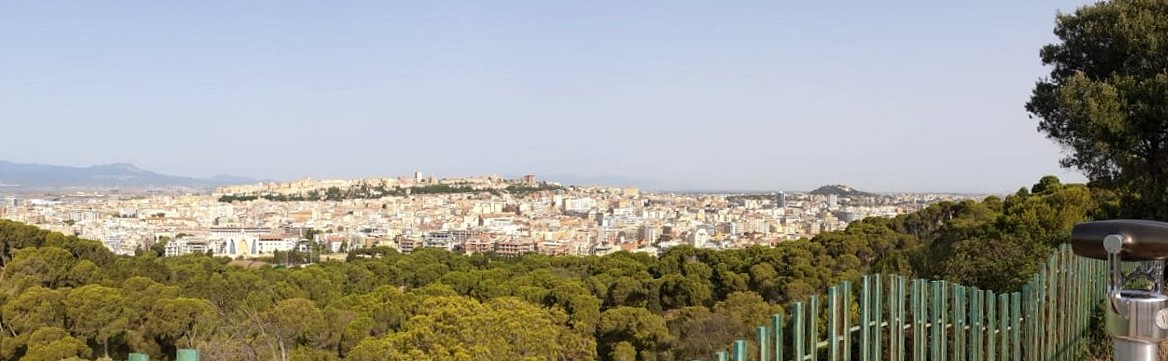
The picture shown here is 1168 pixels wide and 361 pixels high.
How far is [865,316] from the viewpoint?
229 cm

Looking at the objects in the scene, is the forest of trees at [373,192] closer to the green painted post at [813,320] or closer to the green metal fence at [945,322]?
the green metal fence at [945,322]

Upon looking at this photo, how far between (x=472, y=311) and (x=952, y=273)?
10.8 metres

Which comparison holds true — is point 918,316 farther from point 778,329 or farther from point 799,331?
point 778,329

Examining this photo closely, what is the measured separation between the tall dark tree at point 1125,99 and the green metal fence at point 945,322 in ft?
17.1

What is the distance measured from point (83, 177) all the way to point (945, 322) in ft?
463

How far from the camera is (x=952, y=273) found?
795cm

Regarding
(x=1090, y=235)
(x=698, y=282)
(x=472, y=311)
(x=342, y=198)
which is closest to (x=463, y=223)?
(x=342, y=198)

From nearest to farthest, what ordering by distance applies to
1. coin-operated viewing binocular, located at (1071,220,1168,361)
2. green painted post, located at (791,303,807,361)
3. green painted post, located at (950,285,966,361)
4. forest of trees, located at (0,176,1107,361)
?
coin-operated viewing binocular, located at (1071,220,1168,361), green painted post, located at (791,303,807,361), green painted post, located at (950,285,966,361), forest of trees, located at (0,176,1107,361)

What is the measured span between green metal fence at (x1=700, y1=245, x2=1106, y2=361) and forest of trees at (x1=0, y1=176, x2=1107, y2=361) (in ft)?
14.0

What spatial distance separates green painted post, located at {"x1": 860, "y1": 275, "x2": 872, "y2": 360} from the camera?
7.43 feet

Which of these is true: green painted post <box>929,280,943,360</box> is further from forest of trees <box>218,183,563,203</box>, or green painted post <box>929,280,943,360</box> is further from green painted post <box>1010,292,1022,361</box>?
forest of trees <box>218,183,563,203</box>

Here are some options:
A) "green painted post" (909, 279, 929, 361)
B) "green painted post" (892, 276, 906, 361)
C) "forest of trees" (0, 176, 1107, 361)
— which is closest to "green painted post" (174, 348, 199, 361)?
"green painted post" (892, 276, 906, 361)

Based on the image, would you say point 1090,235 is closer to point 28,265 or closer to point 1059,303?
point 1059,303

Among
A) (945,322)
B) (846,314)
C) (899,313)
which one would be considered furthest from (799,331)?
(945,322)
